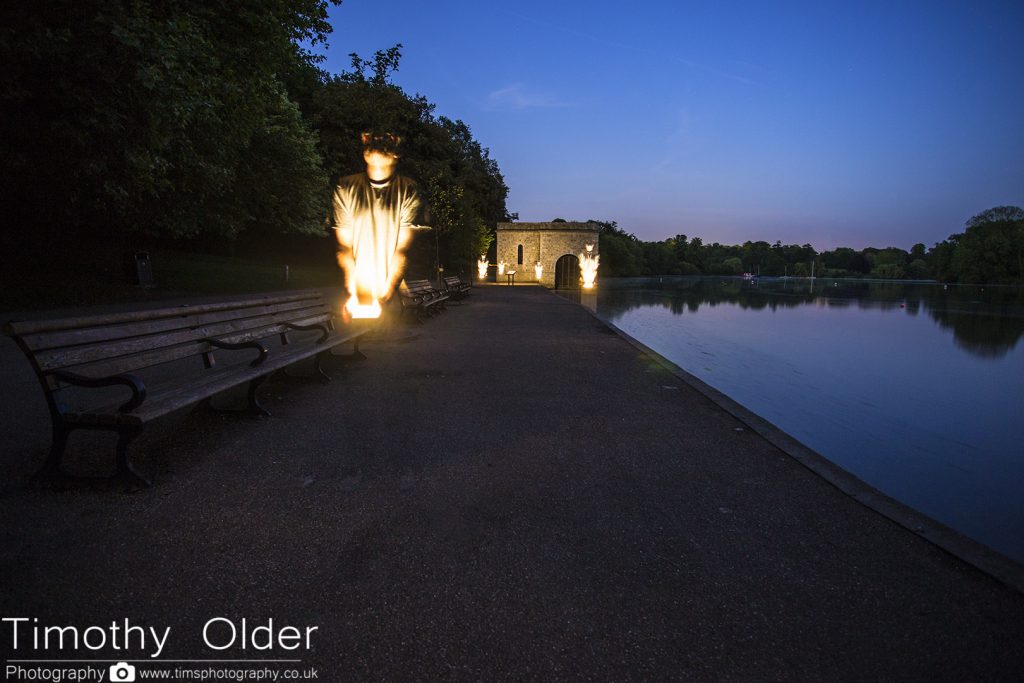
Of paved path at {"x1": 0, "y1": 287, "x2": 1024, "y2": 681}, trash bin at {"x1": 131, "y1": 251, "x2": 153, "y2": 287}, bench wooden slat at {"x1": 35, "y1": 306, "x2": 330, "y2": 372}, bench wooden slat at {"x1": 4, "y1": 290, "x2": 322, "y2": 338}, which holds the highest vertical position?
trash bin at {"x1": 131, "y1": 251, "x2": 153, "y2": 287}

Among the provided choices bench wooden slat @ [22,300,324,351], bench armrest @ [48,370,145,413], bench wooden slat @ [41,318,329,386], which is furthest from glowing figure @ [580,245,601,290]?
bench armrest @ [48,370,145,413]

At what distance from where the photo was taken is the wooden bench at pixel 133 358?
325cm

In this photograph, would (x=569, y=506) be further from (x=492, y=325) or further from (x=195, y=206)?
(x=195, y=206)

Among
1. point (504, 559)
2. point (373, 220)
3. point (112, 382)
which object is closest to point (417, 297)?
point (373, 220)

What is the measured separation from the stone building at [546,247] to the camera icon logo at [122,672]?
4809cm

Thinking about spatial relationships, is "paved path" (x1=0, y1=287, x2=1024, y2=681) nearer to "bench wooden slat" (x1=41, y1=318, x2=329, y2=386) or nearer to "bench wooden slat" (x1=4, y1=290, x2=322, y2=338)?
"bench wooden slat" (x1=41, y1=318, x2=329, y2=386)

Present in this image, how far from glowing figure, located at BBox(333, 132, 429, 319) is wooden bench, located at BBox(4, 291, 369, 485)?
236cm

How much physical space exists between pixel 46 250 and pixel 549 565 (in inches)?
999

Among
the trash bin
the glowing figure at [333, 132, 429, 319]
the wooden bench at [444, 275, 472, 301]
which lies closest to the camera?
the glowing figure at [333, 132, 429, 319]

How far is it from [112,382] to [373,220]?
18.6ft

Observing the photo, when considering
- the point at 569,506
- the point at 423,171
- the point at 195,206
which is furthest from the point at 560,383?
the point at 423,171

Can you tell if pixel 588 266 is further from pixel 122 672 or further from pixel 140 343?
pixel 122 672

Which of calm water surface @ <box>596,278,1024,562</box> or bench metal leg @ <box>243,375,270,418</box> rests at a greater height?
bench metal leg @ <box>243,375,270,418</box>

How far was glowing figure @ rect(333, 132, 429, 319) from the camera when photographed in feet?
27.3
